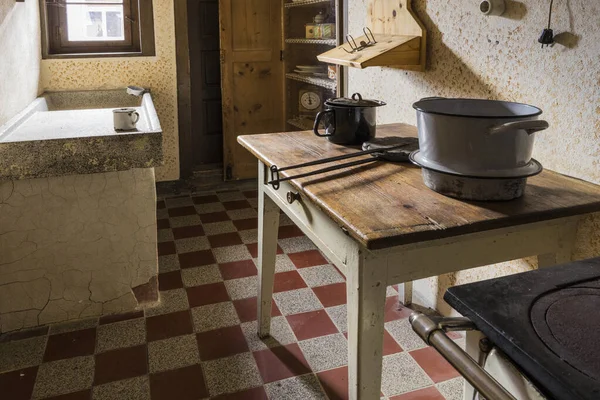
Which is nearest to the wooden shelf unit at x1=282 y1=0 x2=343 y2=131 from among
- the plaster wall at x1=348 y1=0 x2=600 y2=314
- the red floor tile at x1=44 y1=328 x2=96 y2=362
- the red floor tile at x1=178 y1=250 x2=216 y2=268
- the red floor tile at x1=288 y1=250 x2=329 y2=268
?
the red floor tile at x1=288 y1=250 x2=329 y2=268

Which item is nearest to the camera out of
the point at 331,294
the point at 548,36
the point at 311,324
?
the point at 548,36

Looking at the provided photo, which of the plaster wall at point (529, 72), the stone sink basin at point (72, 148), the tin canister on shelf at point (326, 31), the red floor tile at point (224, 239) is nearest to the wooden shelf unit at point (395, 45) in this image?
the plaster wall at point (529, 72)

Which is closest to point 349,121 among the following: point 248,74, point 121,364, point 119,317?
point 121,364

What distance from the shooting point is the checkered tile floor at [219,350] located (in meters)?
1.78

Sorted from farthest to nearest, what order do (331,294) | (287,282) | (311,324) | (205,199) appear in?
(205,199) → (287,282) → (331,294) → (311,324)

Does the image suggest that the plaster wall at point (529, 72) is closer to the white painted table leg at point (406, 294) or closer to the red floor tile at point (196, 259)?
the white painted table leg at point (406, 294)

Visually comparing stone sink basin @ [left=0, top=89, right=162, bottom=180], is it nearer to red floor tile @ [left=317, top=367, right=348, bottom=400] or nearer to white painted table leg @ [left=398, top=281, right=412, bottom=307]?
red floor tile @ [left=317, top=367, right=348, bottom=400]

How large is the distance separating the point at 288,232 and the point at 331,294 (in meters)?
0.87

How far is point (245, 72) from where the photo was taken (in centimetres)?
397

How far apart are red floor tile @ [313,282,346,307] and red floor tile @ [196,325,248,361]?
44 centimetres

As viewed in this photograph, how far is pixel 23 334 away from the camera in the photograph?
2.12 meters

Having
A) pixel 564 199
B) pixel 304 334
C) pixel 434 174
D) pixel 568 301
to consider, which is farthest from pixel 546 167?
pixel 304 334

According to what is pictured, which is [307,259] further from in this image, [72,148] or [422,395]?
[72,148]

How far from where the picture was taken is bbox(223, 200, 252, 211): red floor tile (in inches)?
145
